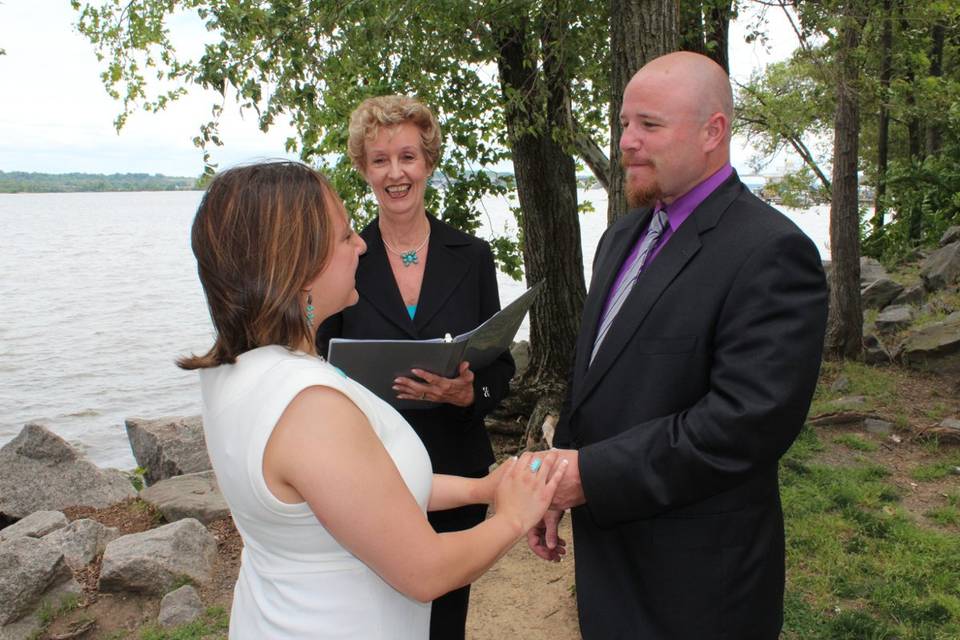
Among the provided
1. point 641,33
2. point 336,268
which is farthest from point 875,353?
point 336,268

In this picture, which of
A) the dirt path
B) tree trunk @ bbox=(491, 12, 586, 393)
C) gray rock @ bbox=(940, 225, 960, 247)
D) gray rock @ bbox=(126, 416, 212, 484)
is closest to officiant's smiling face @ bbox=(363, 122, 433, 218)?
the dirt path

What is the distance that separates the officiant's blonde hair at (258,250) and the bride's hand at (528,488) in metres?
0.68

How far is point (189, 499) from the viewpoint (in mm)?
6375

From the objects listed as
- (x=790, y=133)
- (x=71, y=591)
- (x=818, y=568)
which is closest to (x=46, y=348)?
(x=71, y=591)

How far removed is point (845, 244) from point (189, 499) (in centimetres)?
790

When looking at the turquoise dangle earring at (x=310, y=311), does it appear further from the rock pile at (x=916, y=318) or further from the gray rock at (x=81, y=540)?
the rock pile at (x=916, y=318)

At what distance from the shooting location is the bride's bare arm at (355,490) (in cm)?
162

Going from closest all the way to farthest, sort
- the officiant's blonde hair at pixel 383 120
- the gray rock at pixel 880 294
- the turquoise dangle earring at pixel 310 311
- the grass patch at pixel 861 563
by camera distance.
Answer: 1. the turquoise dangle earring at pixel 310 311
2. the officiant's blonde hair at pixel 383 120
3. the grass patch at pixel 861 563
4. the gray rock at pixel 880 294

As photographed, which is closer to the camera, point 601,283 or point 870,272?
point 601,283

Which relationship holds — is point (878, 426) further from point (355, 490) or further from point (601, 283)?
point (355, 490)

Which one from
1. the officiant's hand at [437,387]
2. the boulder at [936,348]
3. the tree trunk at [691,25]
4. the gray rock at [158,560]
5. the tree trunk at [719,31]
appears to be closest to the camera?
the officiant's hand at [437,387]

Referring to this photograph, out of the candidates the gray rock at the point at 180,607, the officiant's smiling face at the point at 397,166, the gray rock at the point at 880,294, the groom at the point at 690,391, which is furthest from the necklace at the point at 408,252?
the gray rock at the point at 880,294

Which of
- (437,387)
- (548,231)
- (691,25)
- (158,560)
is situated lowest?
(158,560)

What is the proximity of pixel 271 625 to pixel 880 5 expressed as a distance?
9.27 metres
